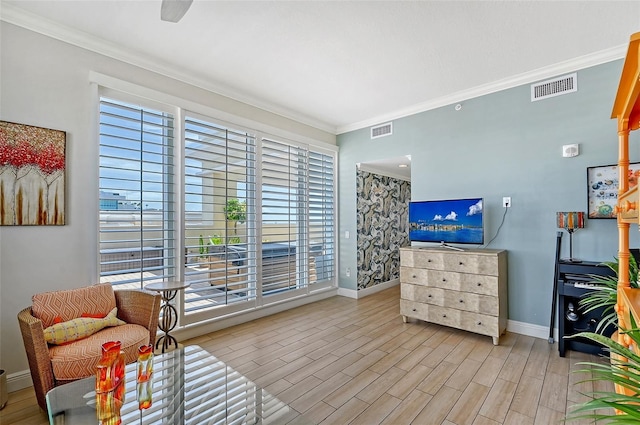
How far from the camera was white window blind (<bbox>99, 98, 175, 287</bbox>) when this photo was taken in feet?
9.07

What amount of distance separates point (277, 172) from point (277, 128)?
0.64m

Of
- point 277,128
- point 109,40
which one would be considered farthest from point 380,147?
point 109,40

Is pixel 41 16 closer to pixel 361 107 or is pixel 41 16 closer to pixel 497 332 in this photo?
pixel 361 107

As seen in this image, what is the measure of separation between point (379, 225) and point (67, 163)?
14.9ft

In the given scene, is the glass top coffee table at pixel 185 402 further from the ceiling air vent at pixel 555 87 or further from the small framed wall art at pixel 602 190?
the ceiling air vent at pixel 555 87

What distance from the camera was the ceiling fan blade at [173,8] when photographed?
171 centimetres

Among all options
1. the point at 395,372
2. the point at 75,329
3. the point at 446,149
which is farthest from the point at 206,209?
the point at 446,149

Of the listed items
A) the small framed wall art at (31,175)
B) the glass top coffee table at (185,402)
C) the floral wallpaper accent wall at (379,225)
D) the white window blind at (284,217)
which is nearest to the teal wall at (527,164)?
the floral wallpaper accent wall at (379,225)

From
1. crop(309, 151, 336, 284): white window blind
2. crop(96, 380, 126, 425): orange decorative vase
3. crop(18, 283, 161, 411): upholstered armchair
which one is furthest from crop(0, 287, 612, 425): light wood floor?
crop(309, 151, 336, 284): white window blind

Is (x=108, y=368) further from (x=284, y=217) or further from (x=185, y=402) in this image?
(x=284, y=217)

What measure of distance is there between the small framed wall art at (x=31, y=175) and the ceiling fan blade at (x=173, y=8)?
155 cm

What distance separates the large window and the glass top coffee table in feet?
4.42

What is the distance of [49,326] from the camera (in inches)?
83.0

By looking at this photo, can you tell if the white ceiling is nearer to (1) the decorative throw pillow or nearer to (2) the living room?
(2) the living room
